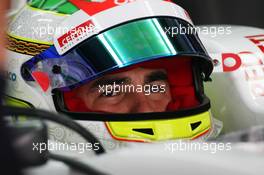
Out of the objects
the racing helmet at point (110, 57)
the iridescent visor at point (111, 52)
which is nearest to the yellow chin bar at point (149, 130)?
the racing helmet at point (110, 57)

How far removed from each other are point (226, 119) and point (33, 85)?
56 cm

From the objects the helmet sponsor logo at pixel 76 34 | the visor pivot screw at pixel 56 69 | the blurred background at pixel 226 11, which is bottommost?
the blurred background at pixel 226 11

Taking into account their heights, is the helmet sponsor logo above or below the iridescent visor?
above

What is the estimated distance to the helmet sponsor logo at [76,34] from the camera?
4.38 feet

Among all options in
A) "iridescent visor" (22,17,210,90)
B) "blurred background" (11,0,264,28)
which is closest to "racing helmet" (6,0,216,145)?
"iridescent visor" (22,17,210,90)

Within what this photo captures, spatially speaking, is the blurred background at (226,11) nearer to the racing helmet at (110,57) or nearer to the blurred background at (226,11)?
the blurred background at (226,11)

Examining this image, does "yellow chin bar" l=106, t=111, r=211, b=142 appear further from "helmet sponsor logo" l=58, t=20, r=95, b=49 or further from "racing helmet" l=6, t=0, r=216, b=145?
"helmet sponsor logo" l=58, t=20, r=95, b=49

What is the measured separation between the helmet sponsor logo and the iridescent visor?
0.02m

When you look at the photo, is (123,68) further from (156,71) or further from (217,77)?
(217,77)

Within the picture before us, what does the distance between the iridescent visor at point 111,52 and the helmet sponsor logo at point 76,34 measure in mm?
16

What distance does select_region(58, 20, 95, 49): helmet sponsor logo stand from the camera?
4.38ft

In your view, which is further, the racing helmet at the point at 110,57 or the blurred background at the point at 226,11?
the blurred background at the point at 226,11

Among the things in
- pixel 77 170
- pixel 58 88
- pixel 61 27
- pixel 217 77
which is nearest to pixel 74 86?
pixel 58 88

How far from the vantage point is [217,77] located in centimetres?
166
